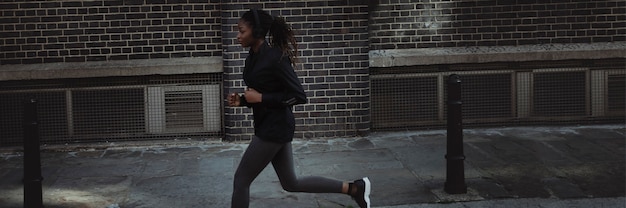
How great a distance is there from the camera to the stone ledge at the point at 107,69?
985 centimetres

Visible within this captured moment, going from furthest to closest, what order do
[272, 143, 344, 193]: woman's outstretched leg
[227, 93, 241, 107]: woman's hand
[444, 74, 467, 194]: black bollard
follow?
[444, 74, 467, 194]: black bollard
[272, 143, 344, 193]: woman's outstretched leg
[227, 93, 241, 107]: woman's hand

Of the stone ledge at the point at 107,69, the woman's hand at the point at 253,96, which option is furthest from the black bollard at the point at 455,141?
the stone ledge at the point at 107,69

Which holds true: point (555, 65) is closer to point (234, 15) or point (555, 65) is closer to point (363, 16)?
point (363, 16)

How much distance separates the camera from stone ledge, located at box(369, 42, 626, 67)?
33.7ft

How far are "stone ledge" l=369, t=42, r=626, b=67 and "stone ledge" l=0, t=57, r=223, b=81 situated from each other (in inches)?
84.3

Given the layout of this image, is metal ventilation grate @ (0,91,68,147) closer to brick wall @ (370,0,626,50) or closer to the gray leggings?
brick wall @ (370,0,626,50)

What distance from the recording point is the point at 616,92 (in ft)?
35.0

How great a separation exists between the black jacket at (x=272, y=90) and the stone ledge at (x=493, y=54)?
462 cm

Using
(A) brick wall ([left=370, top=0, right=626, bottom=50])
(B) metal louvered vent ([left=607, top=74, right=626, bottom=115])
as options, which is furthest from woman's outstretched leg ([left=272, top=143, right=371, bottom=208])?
(B) metal louvered vent ([left=607, top=74, right=626, bottom=115])

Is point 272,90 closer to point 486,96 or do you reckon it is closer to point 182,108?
point 182,108

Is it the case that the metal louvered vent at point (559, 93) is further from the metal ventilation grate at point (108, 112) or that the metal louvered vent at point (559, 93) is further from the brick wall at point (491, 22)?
the metal ventilation grate at point (108, 112)

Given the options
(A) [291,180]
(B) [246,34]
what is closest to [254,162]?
(A) [291,180]

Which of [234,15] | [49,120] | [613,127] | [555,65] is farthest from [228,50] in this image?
[613,127]

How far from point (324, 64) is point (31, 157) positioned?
13.7ft
